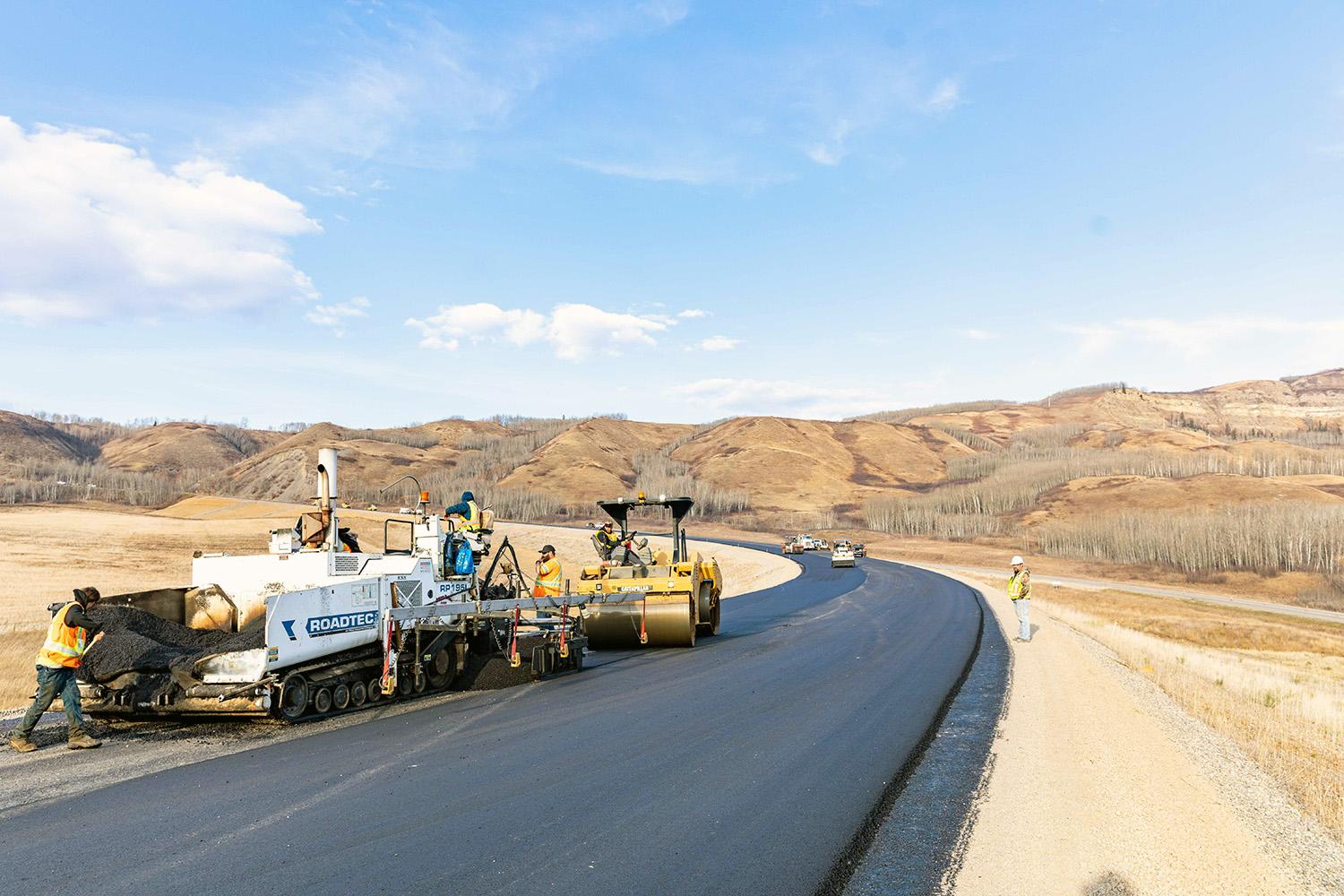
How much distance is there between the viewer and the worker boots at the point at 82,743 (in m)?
8.80

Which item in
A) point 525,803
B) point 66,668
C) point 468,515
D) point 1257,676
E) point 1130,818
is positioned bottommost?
point 1257,676

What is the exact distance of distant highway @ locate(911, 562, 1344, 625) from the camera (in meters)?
Result: 45.7

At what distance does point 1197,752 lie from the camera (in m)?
9.09

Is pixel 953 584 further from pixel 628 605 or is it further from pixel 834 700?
pixel 834 700

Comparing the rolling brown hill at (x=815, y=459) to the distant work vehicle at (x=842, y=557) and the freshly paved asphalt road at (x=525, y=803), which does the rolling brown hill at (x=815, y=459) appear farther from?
the freshly paved asphalt road at (x=525, y=803)

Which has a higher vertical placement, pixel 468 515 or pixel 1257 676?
pixel 468 515

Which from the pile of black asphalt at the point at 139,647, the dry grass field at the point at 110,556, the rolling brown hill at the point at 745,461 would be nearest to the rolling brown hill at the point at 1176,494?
the rolling brown hill at the point at 745,461

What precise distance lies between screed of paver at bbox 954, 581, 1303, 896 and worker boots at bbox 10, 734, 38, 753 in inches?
359

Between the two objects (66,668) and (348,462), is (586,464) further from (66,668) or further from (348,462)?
(66,668)

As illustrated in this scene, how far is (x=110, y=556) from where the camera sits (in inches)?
1743

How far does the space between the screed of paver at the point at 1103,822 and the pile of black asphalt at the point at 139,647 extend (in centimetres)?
783

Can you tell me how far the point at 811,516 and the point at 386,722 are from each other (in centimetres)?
12078

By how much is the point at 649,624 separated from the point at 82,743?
9937mm

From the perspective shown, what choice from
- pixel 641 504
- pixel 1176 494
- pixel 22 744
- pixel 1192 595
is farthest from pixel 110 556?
pixel 1176 494
